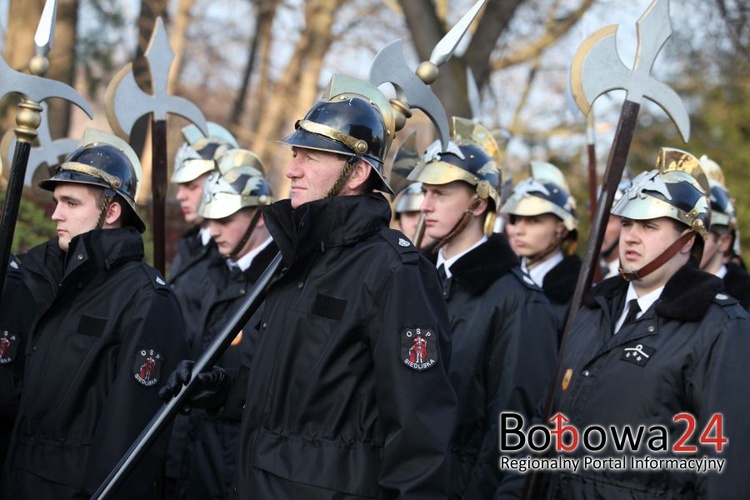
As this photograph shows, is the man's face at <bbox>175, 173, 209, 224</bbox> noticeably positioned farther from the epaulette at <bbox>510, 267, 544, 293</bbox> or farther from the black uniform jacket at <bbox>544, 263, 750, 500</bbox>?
the black uniform jacket at <bbox>544, 263, 750, 500</bbox>

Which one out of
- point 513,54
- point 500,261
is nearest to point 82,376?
point 500,261

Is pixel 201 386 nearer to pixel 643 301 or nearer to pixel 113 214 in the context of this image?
pixel 113 214

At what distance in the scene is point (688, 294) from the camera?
16.2ft

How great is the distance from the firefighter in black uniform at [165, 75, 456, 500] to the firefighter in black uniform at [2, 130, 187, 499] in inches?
37.2

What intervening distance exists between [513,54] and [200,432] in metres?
12.6

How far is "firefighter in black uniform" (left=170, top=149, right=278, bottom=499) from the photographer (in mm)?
6555

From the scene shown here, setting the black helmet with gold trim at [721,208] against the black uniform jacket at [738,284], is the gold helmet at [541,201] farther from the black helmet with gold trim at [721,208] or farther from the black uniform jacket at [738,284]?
the black uniform jacket at [738,284]

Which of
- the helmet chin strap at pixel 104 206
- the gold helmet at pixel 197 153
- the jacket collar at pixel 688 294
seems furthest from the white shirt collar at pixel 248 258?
the jacket collar at pixel 688 294

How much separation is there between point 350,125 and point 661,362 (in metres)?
1.66

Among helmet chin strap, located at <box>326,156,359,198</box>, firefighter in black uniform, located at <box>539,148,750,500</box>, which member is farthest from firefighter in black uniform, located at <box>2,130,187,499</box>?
firefighter in black uniform, located at <box>539,148,750,500</box>

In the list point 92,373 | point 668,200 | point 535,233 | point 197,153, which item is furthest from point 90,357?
point 197,153

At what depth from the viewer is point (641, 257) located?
5230mm

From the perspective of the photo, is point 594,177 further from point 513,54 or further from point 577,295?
point 513,54

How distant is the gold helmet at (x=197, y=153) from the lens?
29.2 ft
